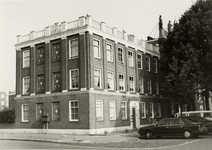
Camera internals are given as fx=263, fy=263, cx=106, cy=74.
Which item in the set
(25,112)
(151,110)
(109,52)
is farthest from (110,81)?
(25,112)

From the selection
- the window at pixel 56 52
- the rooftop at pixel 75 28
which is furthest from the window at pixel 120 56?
the window at pixel 56 52

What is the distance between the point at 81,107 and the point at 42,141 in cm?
554

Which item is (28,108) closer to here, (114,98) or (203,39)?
(114,98)

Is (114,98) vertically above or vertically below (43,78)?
below

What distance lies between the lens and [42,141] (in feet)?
63.1

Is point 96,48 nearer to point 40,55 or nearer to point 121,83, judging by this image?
point 121,83

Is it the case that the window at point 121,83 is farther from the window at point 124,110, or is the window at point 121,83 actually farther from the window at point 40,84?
the window at point 40,84

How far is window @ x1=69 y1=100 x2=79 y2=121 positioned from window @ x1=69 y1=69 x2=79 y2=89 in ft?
4.94

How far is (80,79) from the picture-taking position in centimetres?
2438

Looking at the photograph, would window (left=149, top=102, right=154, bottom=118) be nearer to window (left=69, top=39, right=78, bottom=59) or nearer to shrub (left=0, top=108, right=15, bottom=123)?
window (left=69, top=39, right=78, bottom=59)

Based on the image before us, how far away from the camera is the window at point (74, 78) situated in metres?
24.9

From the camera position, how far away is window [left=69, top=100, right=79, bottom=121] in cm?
2428

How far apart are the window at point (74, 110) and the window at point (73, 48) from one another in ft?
14.5

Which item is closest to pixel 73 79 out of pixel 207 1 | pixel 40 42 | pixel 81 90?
pixel 81 90
